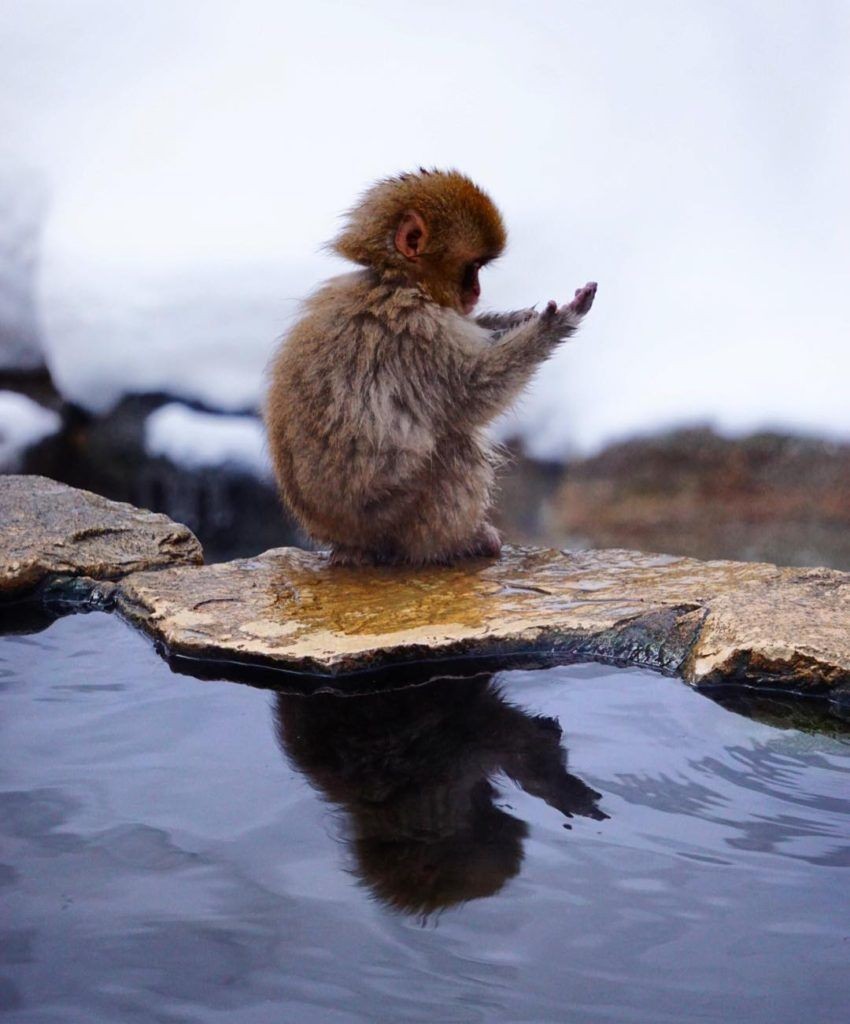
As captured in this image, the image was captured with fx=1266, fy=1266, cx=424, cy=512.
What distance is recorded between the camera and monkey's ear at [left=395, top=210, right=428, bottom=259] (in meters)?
2.78

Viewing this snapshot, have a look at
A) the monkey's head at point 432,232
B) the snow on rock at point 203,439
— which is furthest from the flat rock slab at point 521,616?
the snow on rock at point 203,439

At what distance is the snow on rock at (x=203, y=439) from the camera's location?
4770mm

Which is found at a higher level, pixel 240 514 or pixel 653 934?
pixel 240 514

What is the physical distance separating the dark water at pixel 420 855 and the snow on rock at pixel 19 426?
98.4 inches

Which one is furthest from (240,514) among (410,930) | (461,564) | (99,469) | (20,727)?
(410,930)

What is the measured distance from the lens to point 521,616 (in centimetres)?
A: 255

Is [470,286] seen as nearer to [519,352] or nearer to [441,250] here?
[441,250]

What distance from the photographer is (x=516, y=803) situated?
1.86 metres

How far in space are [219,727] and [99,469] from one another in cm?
284

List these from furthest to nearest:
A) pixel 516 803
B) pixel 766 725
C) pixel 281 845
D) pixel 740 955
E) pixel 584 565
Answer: pixel 584 565, pixel 766 725, pixel 516 803, pixel 281 845, pixel 740 955

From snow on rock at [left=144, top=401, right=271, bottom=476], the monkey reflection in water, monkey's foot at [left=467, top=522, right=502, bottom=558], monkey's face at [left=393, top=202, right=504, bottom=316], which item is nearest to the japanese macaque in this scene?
monkey's face at [left=393, top=202, right=504, bottom=316]

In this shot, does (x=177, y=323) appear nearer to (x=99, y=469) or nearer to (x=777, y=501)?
(x=99, y=469)

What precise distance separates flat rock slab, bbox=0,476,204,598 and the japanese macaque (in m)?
0.47

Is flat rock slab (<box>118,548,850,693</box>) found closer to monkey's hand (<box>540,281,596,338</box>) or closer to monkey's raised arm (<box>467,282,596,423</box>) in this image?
monkey's raised arm (<box>467,282,596,423</box>)
